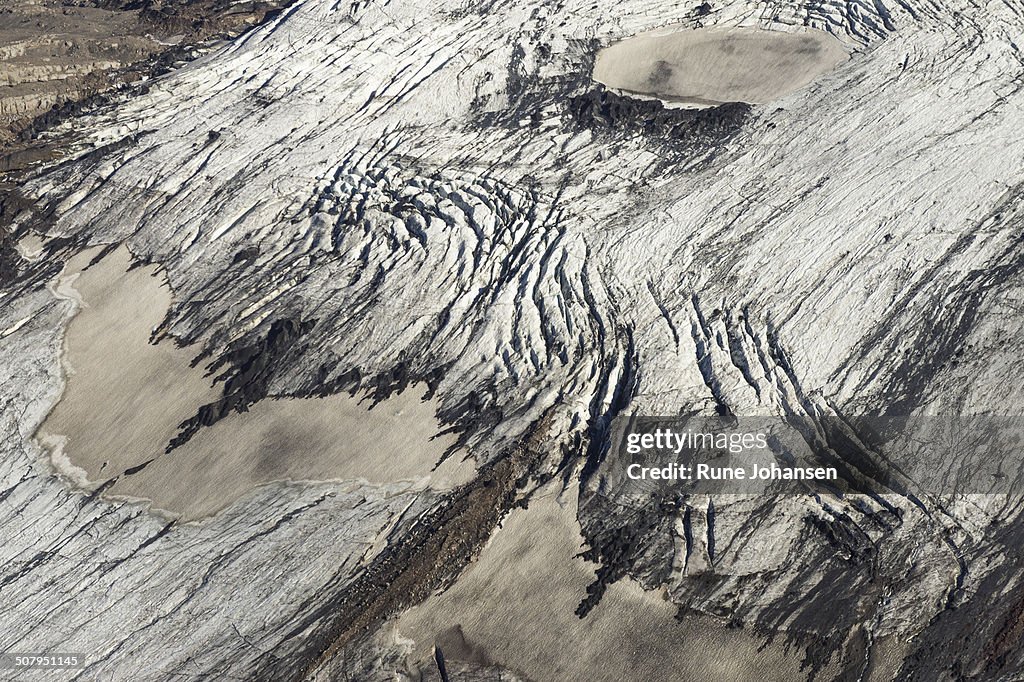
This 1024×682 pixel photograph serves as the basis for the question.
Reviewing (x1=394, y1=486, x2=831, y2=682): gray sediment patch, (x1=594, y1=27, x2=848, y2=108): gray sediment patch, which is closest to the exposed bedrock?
(x1=394, y1=486, x2=831, y2=682): gray sediment patch

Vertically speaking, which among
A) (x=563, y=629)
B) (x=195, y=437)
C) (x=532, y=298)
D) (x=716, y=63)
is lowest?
(x=563, y=629)

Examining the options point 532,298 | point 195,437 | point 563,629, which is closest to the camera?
point 563,629

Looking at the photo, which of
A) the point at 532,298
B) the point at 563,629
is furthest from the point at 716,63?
the point at 563,629

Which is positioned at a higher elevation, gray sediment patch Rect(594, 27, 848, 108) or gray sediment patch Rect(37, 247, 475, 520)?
gray sediment patch Rect(594, 27, 848, 108)

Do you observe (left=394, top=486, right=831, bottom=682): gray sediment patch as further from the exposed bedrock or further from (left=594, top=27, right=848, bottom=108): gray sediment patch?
(left=594, top=27, right=848, bottom=108): gray sediment patch

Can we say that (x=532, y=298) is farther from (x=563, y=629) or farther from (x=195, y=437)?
(x=195, y=437)

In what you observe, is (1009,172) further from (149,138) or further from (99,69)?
(99,69)
